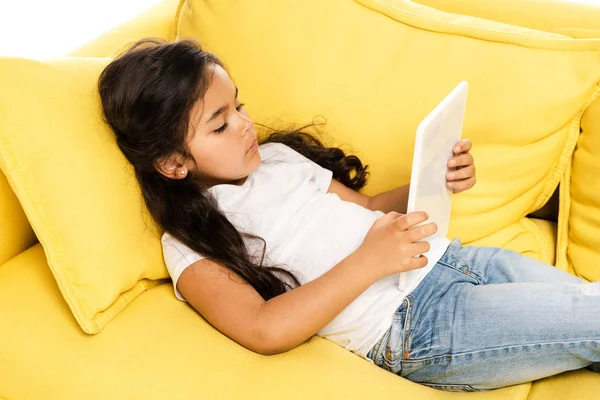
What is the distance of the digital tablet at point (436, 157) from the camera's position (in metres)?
1.02

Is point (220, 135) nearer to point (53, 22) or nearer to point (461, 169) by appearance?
point (461, 169)

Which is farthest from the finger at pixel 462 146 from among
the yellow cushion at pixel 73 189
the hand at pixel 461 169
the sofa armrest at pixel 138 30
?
the sofa armrest at pixel 138 30

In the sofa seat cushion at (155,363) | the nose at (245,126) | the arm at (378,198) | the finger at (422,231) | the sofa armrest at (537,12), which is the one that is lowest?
the sofa seat cushion at (155,363)

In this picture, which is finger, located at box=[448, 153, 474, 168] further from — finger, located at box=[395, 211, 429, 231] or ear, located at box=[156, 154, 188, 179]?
ear, located at box=[156, 154, 188, 179]

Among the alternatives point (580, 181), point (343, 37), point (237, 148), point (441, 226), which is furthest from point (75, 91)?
point (580, 181)

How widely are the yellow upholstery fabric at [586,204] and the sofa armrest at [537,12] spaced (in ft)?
0.73

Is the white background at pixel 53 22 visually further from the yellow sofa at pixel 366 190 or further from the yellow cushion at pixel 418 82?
the yellow cushion at pixel 418 82

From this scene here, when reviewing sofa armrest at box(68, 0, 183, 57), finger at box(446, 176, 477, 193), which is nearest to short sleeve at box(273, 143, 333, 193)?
finger at box(446, 176, 477, 193)

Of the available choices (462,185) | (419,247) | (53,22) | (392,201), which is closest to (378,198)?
(392,201)

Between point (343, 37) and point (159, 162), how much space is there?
1.38 feet

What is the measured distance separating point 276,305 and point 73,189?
1.15 feet

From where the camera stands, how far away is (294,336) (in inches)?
42.3

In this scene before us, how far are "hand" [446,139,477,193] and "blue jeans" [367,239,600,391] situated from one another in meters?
0.15

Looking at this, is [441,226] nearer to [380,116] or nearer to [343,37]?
[380,116]
